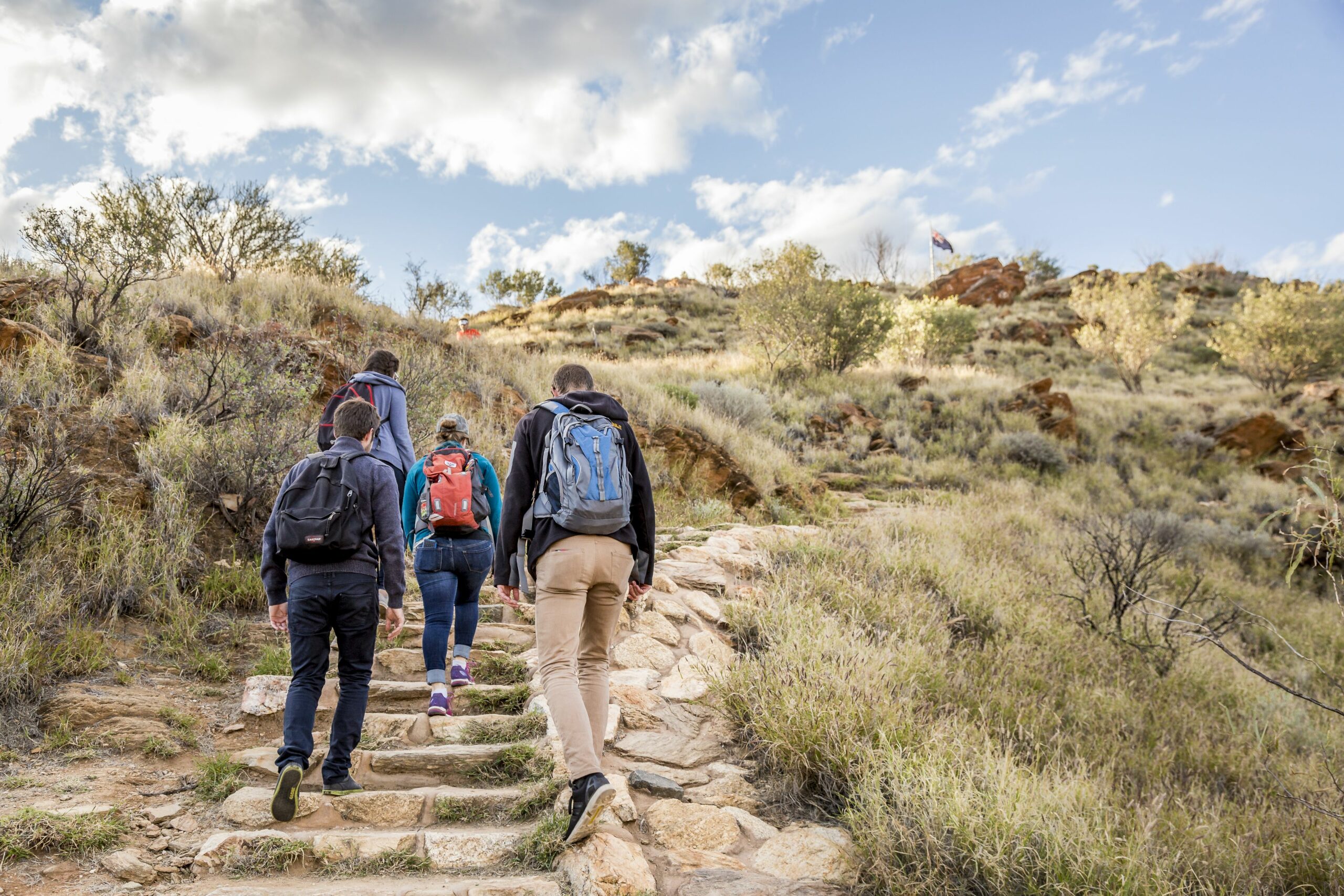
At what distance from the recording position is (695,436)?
35.4ft

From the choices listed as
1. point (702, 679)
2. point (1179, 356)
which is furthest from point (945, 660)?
point (1179, 356)

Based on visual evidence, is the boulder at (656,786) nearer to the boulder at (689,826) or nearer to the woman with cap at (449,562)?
the boulder at (689,826)

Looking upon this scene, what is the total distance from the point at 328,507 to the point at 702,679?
250cm

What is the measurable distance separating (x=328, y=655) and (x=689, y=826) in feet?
5.93

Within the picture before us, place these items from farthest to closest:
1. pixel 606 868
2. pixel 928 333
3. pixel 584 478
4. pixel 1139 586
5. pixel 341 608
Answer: pixel 928 333, pixel 1139 586, pixel 341 608, pixel 584 478, pixel 606 868

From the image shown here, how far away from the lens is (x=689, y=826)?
10.1 ft

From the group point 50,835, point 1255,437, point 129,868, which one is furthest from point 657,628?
point 1255,437

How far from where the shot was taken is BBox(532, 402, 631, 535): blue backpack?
2.90 meters

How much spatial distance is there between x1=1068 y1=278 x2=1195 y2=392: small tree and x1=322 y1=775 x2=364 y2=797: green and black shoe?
2789 centimetres

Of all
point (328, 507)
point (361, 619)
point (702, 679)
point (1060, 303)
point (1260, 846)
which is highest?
point (1060, 303)

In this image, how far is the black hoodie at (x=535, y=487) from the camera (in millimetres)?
3094

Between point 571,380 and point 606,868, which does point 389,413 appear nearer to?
point 571,380

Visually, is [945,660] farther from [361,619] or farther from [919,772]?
[361,619]

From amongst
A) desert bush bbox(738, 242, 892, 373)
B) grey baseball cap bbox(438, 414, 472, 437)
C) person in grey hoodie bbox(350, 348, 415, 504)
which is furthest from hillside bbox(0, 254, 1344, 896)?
desert bush bbox(738, 242, 892, 373)
